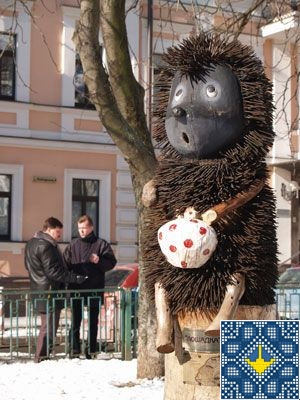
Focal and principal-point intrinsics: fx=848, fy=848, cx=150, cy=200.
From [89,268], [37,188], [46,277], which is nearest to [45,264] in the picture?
[46,277]

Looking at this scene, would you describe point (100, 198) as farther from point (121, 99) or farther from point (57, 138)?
point (121, 99)

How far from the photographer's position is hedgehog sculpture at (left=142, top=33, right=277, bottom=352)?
4289 millimetres

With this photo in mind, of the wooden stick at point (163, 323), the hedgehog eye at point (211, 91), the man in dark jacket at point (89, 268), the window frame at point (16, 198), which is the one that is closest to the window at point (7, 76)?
the window frame at point (16, 198)

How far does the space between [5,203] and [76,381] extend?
11.9 m

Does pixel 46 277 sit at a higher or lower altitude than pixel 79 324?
higher

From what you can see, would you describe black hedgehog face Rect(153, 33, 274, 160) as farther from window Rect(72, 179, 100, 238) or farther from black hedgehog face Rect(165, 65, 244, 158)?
window Rect(72, 179, 100, 238)

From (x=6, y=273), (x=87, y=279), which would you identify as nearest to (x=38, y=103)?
(x=6, y=273)

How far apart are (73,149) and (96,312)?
10.6m

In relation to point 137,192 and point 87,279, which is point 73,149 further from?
point 137,192

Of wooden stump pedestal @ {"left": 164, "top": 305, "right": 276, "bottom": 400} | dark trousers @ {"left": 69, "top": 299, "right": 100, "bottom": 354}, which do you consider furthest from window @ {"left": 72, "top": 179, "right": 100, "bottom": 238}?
wooden stump pedestal @ {"left": 164, "top": 305, "right": 276, "bottom": 400}

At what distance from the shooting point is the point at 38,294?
8766mm

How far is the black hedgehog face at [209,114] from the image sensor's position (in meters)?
4.38

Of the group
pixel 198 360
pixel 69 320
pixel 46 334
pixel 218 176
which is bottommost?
pixel 46 334

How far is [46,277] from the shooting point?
891cm
